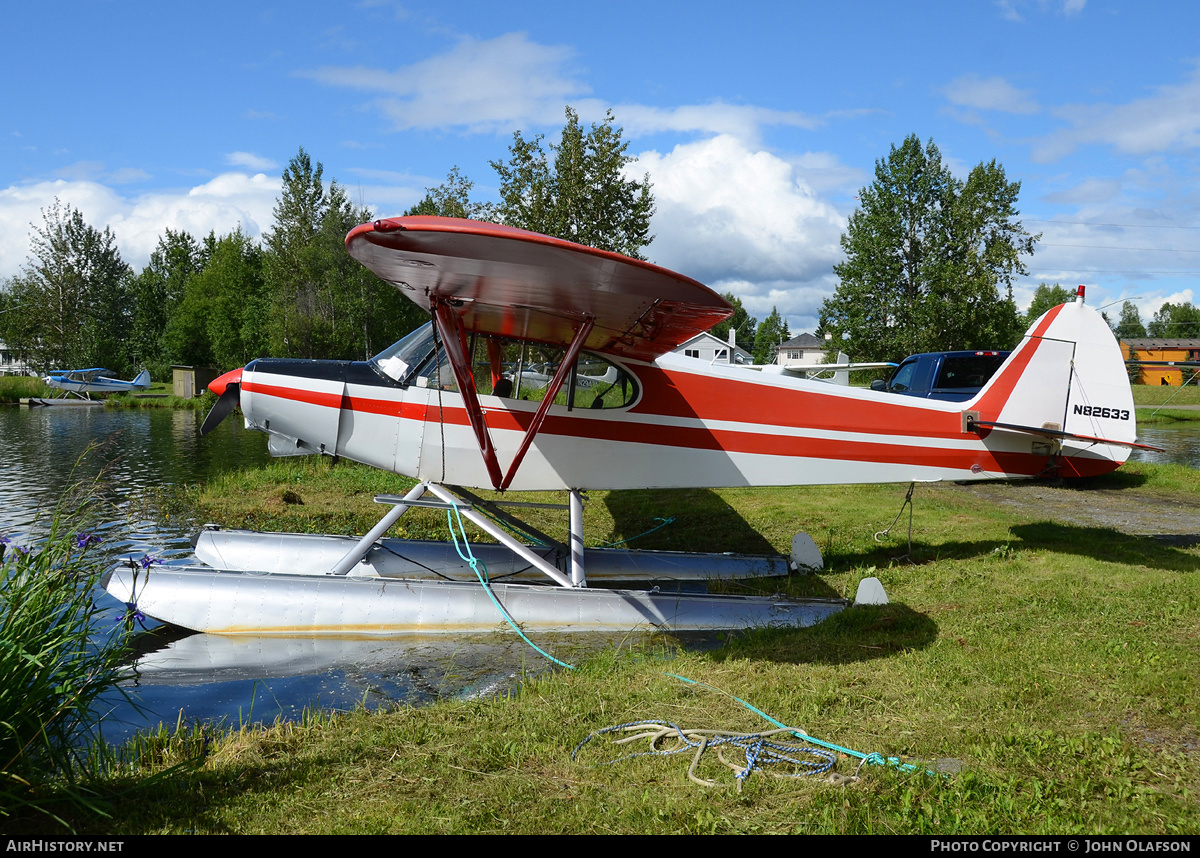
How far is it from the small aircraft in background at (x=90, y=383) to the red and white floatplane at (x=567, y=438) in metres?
43.6

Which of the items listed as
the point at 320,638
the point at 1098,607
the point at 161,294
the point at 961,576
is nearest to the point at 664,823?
the point at 320,638

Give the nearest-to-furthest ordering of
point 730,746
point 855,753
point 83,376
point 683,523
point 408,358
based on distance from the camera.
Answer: point 855,753, point 730,746, point 408,358, point 683,523, point 83,376

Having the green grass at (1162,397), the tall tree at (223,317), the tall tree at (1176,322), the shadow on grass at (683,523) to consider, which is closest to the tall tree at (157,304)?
the tall tree at (223,317)

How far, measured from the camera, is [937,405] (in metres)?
7.34

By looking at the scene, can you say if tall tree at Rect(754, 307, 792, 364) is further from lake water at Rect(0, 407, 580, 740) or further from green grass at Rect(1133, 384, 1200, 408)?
lake water at Rect(0, 407, 580, 740)

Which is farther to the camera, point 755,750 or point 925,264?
point 925,264

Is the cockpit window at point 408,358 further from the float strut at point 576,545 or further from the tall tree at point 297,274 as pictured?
the tall tree at point 297,274

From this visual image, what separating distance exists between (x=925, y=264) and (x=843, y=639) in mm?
40670

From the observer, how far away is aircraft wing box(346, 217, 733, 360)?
446 cm

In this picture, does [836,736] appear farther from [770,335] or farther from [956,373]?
[770,335]

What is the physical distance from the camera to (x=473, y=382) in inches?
242

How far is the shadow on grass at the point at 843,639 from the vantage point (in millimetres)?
5184

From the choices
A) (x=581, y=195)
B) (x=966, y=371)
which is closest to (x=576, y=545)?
(x=966, y=371)

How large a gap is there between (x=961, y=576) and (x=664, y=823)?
5.04 meters
